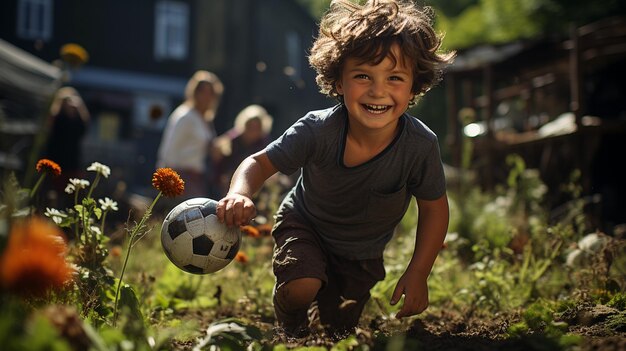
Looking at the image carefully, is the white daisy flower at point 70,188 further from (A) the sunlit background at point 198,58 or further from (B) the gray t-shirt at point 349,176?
(A) the sunlit background at point 198,58

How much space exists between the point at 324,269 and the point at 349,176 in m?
0.47

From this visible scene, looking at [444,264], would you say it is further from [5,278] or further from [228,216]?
[5,278]

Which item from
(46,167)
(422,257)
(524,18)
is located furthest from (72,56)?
(524,18)

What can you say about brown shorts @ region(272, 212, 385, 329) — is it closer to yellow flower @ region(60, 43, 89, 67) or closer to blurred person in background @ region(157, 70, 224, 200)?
yellow flower @ region(60, 43, 89, 67)

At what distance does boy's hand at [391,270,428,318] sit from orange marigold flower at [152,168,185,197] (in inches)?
43.3

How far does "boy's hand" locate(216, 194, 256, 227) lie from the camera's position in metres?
2.98

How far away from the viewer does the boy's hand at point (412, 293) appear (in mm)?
3303

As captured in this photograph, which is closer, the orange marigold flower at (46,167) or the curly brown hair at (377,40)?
A: the orange marigold flower at (46,167)

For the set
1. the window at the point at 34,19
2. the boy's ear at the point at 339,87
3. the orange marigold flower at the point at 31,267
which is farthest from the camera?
the window at the point at 34,19

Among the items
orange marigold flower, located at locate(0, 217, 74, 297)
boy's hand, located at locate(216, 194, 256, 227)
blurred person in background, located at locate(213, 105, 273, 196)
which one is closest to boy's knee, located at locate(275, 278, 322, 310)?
boy's hand, located at locate(216, 194, 256, 227)

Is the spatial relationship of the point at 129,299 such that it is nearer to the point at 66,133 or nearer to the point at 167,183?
the point at 167,183

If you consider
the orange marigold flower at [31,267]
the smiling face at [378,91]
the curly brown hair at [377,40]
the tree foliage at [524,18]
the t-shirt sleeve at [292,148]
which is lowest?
the orange marigold flower at [31,267]

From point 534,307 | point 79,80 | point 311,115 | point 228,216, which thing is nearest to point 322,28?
point 311,115

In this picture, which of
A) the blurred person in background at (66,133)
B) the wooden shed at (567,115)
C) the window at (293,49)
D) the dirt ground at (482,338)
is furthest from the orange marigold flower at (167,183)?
the window at (293,49)
